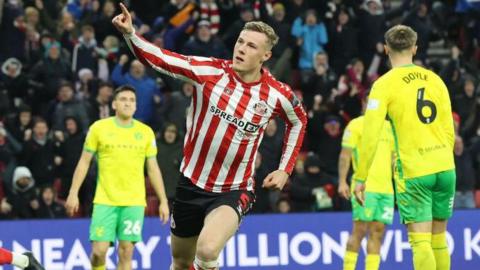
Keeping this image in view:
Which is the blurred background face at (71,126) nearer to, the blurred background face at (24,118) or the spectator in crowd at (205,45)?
the blurred background face at (24,118)

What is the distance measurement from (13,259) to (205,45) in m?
9.17

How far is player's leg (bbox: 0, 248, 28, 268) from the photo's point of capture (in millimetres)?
10805

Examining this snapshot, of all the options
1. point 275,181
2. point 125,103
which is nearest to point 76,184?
point 125,103

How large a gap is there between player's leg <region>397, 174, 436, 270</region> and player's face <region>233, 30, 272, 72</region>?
171 cm

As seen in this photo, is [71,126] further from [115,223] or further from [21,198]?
[115,223]

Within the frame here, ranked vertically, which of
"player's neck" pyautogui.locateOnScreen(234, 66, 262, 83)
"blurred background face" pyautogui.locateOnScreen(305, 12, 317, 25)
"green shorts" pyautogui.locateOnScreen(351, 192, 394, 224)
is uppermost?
"blurred background face" pyautogui.locateOnScreen(305, 12, 317, 25)

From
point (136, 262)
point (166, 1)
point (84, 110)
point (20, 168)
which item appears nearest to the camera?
point (136, 262)

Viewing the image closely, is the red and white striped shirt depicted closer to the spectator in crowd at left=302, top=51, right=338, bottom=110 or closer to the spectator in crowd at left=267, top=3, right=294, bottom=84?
the spectator in crowd at left=302, top=51, right=338, bottom=110

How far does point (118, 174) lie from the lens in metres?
13.6

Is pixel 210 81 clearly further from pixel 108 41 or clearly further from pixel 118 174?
pixel 108 41

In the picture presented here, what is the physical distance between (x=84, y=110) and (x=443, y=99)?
8.63 metres

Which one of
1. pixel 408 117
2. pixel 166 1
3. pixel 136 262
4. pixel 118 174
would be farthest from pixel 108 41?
pixel 408 117

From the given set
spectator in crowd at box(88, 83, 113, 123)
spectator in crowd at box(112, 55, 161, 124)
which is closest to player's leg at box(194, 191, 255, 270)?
spectator in crowd at box(88, 83, 113, 123)

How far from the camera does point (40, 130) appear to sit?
17.5 meters
